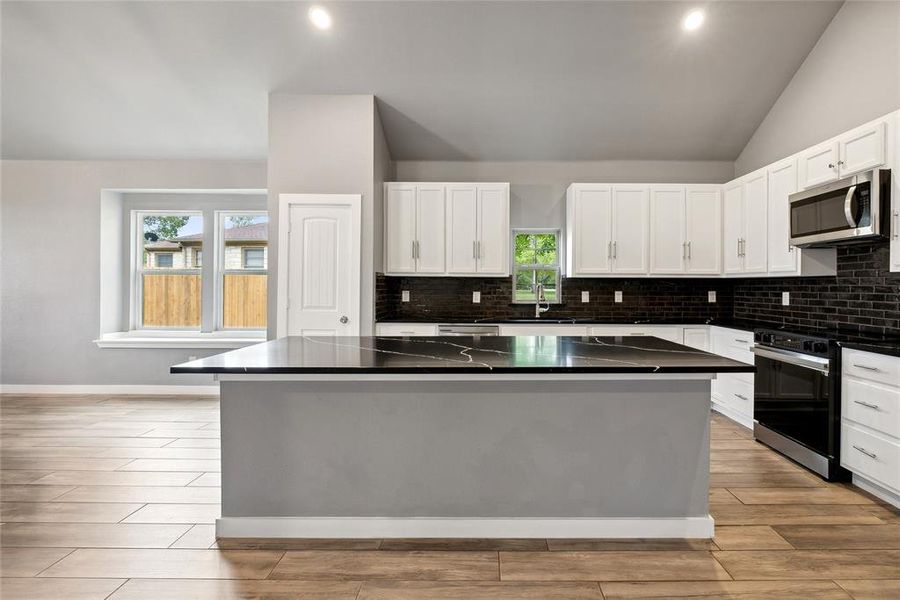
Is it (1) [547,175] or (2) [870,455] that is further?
(1) [547,175]

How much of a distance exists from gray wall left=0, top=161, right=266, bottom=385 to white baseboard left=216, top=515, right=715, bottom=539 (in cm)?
378

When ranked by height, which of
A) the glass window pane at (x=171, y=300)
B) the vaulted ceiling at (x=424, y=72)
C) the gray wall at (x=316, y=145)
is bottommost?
the glass window pane at (x=171, y=300)

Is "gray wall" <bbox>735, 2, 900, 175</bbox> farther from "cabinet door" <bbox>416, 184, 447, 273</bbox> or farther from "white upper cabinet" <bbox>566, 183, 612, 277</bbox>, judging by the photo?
"cabinet door" <bbox>416, 184, 447, 273</bbox>

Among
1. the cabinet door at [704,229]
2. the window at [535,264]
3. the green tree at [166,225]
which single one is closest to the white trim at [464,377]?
the cabinet door at [704,229]

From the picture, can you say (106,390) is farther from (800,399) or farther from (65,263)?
(800,399)

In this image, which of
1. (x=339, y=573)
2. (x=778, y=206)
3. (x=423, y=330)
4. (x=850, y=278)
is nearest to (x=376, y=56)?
(x=423, y=330)

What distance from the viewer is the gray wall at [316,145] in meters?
4.52

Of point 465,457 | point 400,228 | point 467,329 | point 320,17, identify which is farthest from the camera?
point 400,228

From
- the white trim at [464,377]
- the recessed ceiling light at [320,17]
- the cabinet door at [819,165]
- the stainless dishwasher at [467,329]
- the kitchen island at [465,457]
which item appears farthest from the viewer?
the stainless dishwasher at [467,329]

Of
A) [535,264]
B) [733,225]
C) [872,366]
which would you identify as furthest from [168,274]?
[872,366]

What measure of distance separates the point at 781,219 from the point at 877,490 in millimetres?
2088

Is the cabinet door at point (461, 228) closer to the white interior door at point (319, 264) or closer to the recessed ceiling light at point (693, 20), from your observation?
the white interior door at point (319, 264)

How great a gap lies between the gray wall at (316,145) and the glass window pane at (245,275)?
165cm

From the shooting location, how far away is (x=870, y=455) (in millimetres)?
2906
